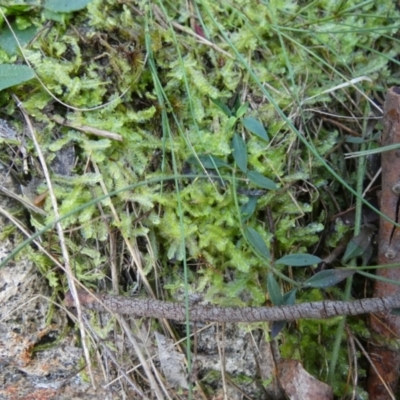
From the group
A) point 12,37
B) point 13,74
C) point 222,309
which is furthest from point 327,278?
point 12,37

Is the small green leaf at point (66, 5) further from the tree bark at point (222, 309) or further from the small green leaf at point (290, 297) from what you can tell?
the small green leaf at point (290, 297)

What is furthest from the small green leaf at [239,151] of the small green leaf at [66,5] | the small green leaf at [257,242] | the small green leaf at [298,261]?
the small green leaf at [66,5]

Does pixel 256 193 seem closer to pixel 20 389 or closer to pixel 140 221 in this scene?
pixel 140 221

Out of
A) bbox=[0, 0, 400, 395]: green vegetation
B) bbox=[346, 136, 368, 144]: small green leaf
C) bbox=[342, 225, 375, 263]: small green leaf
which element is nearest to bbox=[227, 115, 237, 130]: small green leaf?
bbox=[0, 0, 400, 395]: green vegetation

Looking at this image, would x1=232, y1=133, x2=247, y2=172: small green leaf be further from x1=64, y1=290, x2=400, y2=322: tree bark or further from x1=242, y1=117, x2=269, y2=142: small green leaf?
x1=64, y1=290, x2=400, y2=322: tree bark

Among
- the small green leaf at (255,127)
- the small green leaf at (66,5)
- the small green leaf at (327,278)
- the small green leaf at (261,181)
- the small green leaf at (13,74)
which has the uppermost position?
the small green leaf at (66,5)

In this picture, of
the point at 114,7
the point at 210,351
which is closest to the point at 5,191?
the point at 114,7
